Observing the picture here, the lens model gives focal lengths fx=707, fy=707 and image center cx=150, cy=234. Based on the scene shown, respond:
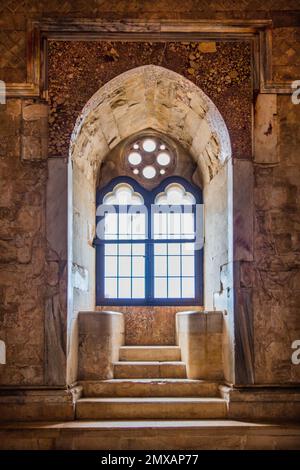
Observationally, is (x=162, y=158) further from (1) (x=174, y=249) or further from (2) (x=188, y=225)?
(1) (x=174, y=249)

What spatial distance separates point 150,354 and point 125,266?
176cm

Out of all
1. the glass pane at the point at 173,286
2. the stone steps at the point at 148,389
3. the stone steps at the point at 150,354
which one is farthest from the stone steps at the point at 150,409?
the glass pane at the point at 173,286

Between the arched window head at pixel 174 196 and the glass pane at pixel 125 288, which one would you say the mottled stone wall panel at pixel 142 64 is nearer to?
the arched window head at pixel 174 196

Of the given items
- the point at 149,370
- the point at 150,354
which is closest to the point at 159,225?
the point at 150,354

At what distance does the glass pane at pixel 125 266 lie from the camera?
11.3 m

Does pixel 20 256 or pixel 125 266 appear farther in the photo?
pixel 125 266

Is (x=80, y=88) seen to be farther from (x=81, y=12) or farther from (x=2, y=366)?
(x=2, y=366)

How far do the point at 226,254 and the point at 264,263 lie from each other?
669mm

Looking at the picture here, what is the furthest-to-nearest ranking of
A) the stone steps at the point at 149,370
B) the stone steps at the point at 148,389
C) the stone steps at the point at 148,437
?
the stone steps at the point at 149,370 → the stone steps at the point at 148,389 → the stone steps at the point at 148,437

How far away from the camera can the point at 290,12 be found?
860 cm

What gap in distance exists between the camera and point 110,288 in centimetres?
1129

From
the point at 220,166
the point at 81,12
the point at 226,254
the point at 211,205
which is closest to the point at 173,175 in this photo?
the point at 211,205

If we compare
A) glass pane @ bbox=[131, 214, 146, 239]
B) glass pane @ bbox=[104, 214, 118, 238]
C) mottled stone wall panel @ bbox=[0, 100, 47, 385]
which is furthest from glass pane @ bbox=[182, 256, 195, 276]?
mottled stone wall panel @ bbox=[0, 100, 47, 385]

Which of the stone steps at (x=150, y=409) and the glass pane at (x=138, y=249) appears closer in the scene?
the stone steps at (x=150, y=409)
